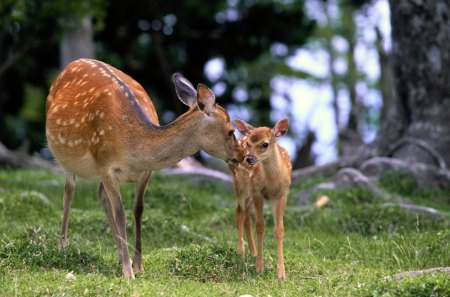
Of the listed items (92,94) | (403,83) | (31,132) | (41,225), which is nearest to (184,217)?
(41,225)

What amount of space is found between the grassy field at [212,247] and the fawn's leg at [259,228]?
93mm

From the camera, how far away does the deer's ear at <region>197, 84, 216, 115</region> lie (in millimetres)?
8008

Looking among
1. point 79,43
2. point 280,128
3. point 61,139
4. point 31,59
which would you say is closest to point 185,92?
point 280,128

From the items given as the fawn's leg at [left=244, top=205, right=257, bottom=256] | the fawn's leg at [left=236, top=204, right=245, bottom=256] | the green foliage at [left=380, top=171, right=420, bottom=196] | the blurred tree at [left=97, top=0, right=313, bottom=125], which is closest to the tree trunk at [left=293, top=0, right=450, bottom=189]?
the green foliage at [left=380, top=171, right=420, bottom=196]

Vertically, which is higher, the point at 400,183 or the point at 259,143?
the point at 259,143

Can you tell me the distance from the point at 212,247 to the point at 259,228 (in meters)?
0.52

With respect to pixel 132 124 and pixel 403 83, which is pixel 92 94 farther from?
pixel 403 83

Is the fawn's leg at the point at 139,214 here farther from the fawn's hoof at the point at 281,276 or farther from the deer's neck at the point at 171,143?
the fawn's hoof at the point at 281,276

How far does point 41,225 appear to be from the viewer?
9.98 metres

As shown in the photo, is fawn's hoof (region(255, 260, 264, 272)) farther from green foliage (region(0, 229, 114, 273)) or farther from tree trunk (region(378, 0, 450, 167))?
tree trunk (region(378, 0, 450, 167))

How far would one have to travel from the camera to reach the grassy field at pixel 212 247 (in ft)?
23.9

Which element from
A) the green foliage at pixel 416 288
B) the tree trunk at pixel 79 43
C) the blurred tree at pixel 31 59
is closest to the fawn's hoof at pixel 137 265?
the green foliage at pixel 416 288

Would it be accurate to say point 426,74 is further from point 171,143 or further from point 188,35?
point 188,35

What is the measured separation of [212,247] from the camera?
8.42m
